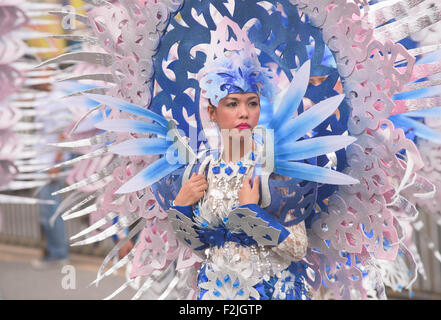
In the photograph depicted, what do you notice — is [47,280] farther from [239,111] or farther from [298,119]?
[298,119]

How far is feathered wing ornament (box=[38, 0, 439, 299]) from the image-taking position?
1854mm

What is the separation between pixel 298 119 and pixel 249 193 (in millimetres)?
257

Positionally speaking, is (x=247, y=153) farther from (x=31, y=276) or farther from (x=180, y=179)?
(x=31, y=276)

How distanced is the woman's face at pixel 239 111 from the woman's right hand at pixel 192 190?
172 mm

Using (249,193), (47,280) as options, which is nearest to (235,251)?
(249,193)

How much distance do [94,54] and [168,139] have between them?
452mm

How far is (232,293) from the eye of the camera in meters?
1.98

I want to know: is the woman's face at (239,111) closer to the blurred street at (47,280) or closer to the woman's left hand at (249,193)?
the woman's left hand at (249,193)

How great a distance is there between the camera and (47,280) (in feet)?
17.2

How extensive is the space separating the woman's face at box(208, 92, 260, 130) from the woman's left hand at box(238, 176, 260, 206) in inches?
6.4

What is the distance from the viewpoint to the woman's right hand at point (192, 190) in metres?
2.02

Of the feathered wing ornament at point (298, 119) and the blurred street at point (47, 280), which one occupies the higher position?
the feathered wing ornament at point (298, 119)

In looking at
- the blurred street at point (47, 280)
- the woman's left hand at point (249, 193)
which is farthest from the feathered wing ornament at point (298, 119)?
the blurred street at point (47, 280)

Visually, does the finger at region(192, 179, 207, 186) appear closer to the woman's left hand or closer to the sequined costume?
the sequined costume
